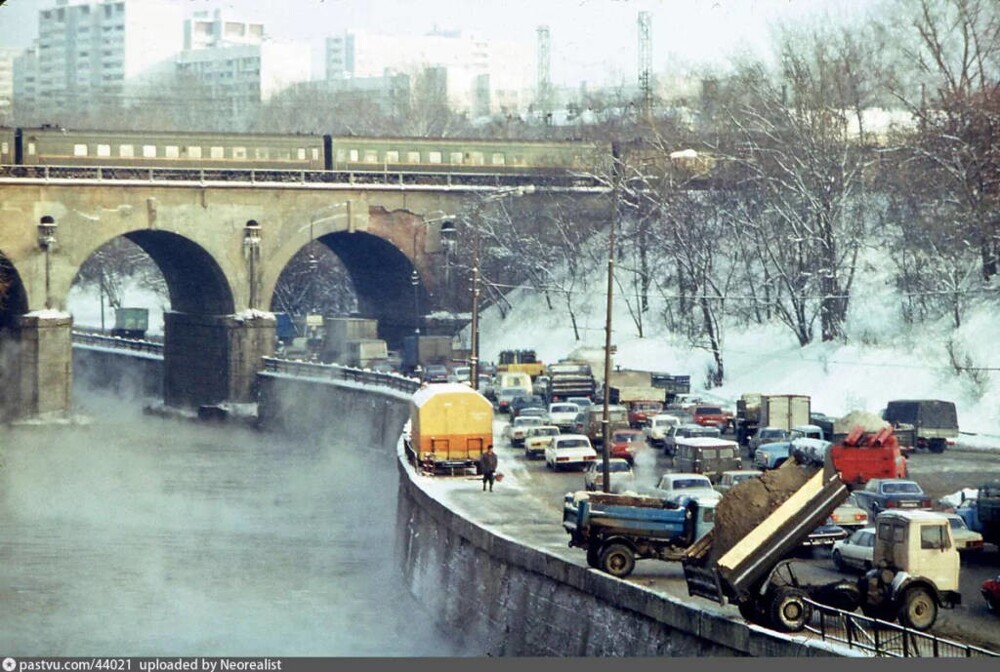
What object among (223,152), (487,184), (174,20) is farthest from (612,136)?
(174,20)

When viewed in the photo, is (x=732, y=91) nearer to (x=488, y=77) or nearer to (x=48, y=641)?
(x=488, y=77)

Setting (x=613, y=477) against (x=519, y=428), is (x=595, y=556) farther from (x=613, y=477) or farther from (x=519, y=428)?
(x=519, y=428)

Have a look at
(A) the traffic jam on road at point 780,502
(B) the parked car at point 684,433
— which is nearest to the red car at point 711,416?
(A) the traffic jam on road at point 780,502

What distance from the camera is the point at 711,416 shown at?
193 feet

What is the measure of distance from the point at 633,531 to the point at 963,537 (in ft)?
23.9

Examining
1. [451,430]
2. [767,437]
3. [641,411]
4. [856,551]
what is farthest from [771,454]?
[856,551]

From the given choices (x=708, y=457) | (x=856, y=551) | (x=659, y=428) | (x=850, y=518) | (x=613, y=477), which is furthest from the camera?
(x=659, y=428)

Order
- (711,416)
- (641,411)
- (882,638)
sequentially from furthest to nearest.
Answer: (641,411) < (711,416) < (882,638)

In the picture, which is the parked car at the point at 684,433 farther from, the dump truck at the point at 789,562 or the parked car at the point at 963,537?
the dump truck at the point at 789,562

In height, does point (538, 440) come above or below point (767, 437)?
below

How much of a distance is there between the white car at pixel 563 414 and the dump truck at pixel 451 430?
7855mm

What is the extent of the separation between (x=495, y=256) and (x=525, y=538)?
57.0m

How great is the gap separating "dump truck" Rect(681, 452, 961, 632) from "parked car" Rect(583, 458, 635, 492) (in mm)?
14939

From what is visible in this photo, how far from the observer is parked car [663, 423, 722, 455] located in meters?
52.8
